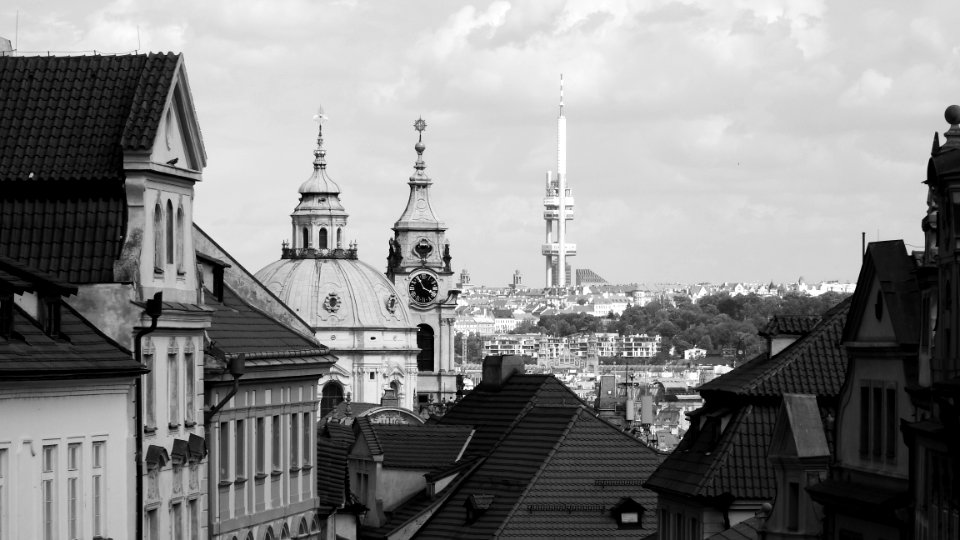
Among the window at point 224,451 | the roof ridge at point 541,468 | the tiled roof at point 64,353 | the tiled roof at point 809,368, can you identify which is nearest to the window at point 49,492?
the tiled roof at point 64,353

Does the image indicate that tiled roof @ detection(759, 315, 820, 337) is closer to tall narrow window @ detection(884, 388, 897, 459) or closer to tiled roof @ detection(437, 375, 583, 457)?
tiled roof @ detection(437, 375, 583, 457)

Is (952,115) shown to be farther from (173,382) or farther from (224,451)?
(224,451)

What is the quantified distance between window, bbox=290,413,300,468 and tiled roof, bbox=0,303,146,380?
37.6 feet

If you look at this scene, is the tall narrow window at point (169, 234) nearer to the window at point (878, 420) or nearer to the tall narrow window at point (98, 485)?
the tall narrow window at point (98, 485)

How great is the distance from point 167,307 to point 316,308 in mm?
143217

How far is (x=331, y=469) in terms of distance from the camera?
56.4 m

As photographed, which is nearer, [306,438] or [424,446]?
[306,438]

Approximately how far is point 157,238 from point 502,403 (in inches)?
772

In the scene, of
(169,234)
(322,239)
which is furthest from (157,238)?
(322,239)

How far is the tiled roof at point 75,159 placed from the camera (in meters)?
36.9

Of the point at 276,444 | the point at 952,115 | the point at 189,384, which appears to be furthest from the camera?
the point at 276,444

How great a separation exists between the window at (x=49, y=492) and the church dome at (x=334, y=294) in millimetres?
146671

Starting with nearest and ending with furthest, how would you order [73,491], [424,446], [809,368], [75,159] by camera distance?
[73,491] → [75,159] → [809,368] → [424,446]

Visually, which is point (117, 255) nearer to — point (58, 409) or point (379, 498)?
point (58, 409)
